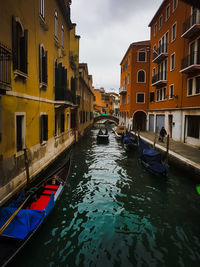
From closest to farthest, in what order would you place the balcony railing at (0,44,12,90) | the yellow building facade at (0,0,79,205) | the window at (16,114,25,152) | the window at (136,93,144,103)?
the balcony railing at (0,44,12,90)
the yellow building facade at (0,0,79,205)
the window at (16,114,25,152)
the window at (136,93,144,103)

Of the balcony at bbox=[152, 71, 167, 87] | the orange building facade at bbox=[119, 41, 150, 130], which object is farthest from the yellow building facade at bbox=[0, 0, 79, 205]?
the orange building facade at bbox=[119, 41, 150, 130]

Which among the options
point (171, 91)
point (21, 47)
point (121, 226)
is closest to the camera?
point (121, 226)

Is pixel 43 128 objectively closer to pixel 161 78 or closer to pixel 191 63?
pixel 191 63

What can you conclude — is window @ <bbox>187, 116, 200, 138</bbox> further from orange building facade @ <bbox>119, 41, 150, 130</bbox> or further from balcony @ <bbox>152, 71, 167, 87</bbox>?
orange building facade @ <bbox>119, 41, 150, 130</bbox>

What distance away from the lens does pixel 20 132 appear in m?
6.93

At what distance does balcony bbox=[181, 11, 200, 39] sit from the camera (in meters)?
12.0

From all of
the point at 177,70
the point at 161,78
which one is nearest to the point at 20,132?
the point at 177,70

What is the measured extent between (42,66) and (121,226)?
24.7ft

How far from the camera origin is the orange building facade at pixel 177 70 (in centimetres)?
1282

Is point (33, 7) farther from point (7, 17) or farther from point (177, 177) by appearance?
point (177, 177)

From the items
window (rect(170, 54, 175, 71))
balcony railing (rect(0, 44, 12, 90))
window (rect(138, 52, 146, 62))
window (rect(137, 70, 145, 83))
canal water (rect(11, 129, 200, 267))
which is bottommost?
canal water (rect(11, 129, 200, 267))

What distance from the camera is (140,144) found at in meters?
13.1

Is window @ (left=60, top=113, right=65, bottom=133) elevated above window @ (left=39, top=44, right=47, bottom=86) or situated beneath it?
situated beneath

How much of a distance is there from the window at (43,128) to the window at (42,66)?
63.8 inches
